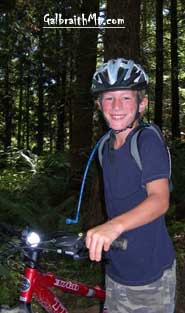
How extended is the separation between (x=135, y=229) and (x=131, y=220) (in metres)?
0.51

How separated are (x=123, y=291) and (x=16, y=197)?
658cm

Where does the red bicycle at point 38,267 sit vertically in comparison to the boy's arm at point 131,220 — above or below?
below

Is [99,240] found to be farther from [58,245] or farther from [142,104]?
[142,104]

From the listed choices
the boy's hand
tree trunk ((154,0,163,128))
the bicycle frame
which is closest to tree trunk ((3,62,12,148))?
tree trunk ((154,0,163,128))

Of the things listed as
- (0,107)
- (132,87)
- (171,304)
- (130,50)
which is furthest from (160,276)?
(0,107)

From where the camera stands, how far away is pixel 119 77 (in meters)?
2.57

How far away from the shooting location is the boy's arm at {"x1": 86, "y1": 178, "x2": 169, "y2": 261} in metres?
1.81

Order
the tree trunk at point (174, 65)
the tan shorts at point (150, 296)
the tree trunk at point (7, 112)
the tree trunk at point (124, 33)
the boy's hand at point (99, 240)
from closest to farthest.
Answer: the boy's hand at point (99, 240)
the tan shorts at point (150, 296)
the tree trunk at point (124, 33)
the tree trunk at point (174, 65)
the tree trunk at point (7, 112)

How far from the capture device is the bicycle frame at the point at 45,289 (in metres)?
2.66

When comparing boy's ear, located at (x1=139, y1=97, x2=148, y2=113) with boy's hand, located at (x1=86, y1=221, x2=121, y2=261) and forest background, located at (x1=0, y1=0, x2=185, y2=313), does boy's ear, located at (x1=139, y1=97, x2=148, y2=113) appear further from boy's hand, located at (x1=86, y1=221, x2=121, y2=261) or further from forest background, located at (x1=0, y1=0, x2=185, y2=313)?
forest background, located at (x1=0, y1=0, x2=185, y2=313)

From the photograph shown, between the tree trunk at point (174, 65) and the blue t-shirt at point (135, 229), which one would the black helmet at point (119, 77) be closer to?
the blue t-shirt at point (135, 229)

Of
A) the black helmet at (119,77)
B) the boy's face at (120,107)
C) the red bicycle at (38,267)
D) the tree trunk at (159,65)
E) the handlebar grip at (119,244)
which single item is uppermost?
the tree trunk at (159,65)

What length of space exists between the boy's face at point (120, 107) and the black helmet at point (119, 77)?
41 mm

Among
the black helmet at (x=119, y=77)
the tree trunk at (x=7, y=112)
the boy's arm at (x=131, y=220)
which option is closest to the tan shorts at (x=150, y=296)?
the boy's arm at (x=131, y=220)
